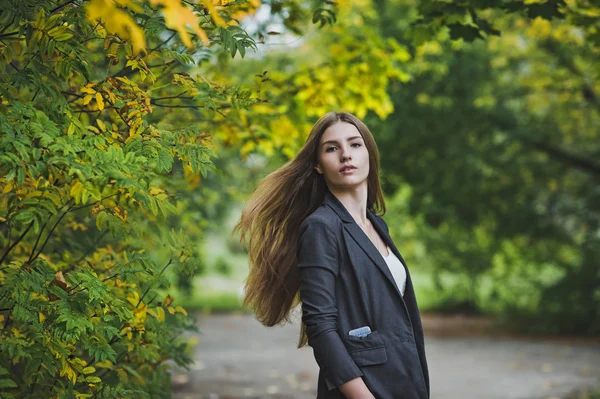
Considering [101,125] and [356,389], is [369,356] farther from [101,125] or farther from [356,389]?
[101,125]

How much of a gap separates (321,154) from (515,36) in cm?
Answer: 1095

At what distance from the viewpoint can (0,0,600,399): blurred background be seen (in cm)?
295

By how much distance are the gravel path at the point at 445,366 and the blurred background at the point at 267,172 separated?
0.21 ft

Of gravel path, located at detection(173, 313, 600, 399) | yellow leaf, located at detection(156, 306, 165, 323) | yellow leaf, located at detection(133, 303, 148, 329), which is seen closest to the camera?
yellow leaf, located at detection(133, 303, 148, 329)

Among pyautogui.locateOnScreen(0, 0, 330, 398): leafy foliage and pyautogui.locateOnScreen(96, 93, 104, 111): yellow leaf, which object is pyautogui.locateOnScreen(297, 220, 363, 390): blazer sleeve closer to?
pyautogui.locateOnScreen(0, 0, 330, 398): leafy foliage

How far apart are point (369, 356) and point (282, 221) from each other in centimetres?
78

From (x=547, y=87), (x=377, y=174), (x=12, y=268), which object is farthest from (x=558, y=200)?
(x=12, y=268)

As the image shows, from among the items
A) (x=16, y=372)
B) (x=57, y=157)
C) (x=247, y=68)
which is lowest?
(x=16, y=372)

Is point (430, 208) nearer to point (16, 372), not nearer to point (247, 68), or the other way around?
point (247, 68)

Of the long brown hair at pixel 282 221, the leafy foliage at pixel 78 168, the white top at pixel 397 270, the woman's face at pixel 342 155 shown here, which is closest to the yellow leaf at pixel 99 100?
the leafy foliage at pixel 78 168

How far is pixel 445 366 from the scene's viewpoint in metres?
10.6

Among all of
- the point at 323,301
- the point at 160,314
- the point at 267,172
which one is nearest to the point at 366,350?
the point at 323,301

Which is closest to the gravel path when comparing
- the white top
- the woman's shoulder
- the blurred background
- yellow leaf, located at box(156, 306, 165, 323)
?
the blurred background

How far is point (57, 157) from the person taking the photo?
2.50 m
